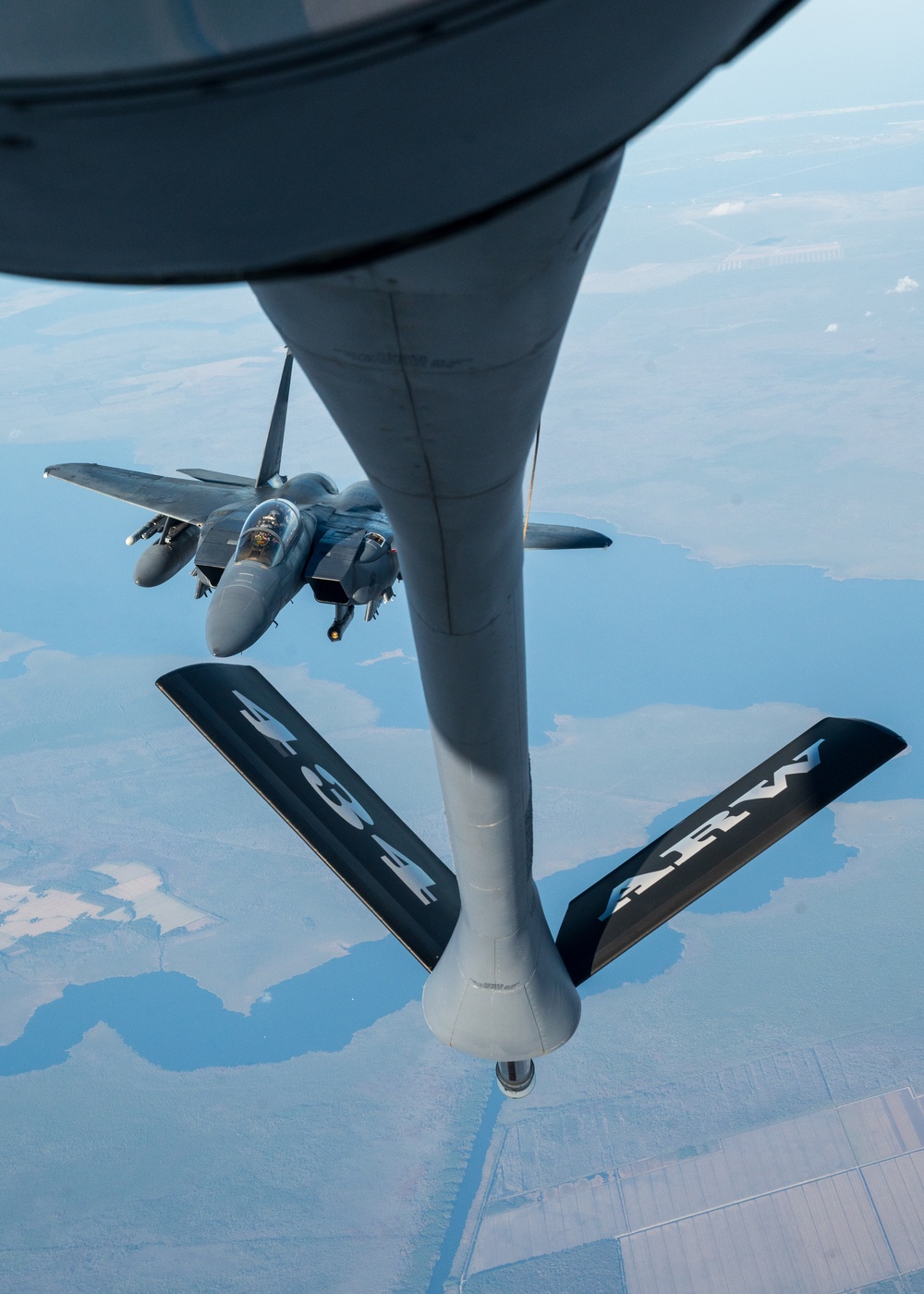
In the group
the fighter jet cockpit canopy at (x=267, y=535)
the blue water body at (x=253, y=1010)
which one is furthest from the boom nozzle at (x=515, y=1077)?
the blue water body at (x=253, y=1010)

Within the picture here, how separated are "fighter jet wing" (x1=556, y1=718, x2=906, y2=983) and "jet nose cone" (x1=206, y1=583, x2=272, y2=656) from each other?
11.7 metres

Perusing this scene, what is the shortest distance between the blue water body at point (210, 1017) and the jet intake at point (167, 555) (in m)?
43.9

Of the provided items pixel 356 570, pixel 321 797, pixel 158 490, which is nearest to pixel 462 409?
pixel 321 797

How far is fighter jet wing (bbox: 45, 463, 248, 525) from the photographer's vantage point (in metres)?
26.2

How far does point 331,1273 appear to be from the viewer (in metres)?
51.4

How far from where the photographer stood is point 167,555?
25625 mm

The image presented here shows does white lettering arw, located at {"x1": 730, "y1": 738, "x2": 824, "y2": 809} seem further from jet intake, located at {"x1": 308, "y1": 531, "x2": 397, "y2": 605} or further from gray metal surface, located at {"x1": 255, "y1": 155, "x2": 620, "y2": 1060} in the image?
jet intake, located at {"x1": 308, "y1": 531, "x2": 397, "y2": 605}

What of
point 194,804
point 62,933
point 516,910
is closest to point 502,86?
point 516,910

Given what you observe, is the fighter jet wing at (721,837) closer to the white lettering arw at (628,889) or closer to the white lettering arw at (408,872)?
the white lettering arw at (628,889)

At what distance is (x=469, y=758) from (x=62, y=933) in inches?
3027

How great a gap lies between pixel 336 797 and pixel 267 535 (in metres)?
12.3

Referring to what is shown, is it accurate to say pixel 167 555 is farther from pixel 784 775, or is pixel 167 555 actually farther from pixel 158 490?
pixel 784 775

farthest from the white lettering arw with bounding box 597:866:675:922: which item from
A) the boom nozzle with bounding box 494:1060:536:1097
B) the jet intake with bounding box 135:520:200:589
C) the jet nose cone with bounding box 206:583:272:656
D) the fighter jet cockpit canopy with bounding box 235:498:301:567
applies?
the jet intake with bounding box 135:520:200:589

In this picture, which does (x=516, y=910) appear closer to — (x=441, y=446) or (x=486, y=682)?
(x=486, y=682)
